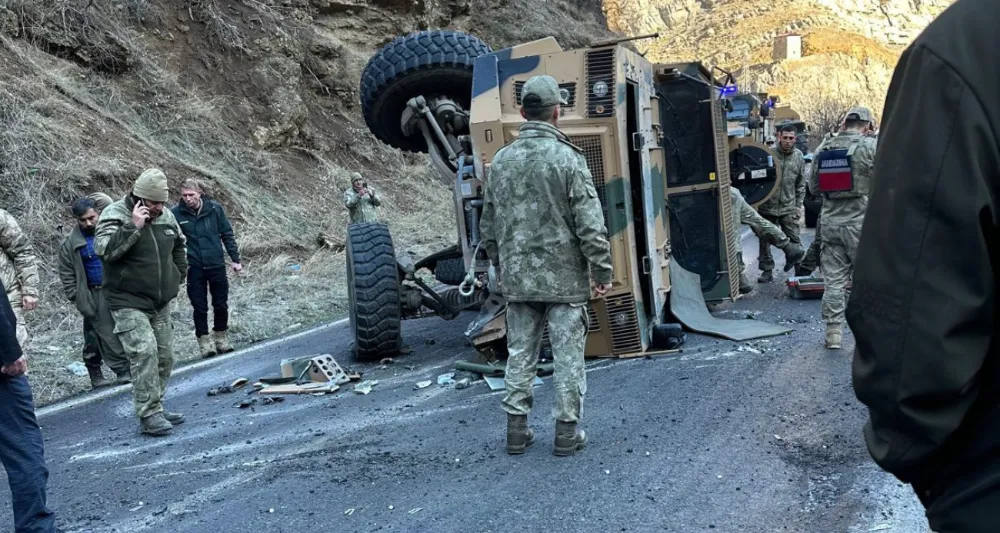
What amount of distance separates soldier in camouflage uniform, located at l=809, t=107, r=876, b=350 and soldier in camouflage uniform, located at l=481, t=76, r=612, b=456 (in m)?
2.88

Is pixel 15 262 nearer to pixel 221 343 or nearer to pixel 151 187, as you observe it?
pixel 151 187

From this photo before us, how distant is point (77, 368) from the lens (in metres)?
7.42

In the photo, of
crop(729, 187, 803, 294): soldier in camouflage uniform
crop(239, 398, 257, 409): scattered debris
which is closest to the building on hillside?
crop(729, 187, 803, 294): soldier in camouflage uniform

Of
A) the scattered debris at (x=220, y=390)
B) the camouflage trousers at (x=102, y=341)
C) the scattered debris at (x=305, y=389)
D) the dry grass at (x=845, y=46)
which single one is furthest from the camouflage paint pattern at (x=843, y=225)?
the dry grass at (x=845, y=46)

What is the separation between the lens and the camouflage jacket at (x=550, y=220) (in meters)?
4.41

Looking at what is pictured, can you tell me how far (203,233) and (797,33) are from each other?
71.5m

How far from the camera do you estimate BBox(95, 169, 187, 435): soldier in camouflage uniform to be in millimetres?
5344

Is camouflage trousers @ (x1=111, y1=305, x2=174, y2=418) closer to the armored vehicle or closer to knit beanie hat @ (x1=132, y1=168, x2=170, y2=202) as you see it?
knit beanie hat @ (x1=132, y1=168, x2=170, y2=202)

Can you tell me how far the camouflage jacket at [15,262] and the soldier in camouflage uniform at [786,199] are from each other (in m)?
8.01

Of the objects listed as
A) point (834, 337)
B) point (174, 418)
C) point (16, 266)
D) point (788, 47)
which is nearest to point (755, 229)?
point (834, 337)

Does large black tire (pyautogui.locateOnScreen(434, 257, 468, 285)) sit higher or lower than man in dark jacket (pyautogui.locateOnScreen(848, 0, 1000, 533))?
lower

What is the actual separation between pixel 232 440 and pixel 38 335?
437 centimetres

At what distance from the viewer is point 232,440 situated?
516cm

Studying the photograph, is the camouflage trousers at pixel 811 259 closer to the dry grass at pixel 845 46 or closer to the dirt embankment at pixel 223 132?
the dirt embankment at pixel 223 132
